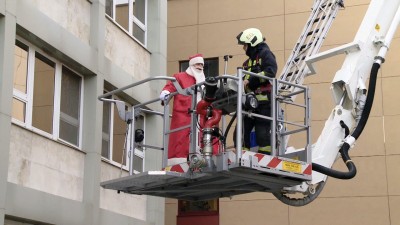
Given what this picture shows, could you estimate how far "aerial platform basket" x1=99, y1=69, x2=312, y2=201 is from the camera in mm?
9555

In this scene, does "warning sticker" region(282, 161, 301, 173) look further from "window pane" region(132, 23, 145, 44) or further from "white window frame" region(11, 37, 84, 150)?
"window pane" region(132, 23, 145, 44)

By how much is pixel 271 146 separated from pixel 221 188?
3.43 feet

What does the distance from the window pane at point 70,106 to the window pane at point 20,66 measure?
4.60 feet

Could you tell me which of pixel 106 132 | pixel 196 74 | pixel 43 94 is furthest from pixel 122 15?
pixel 196 74

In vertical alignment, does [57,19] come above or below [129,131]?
above

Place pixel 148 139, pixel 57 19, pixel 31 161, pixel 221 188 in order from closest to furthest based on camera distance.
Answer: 1. pixel 221 188
2. pixel 31 161
3. pixel 57 19
4. pixel 148 139

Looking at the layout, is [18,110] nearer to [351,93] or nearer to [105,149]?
[105,149]

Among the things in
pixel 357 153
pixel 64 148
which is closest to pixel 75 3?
pixel 64 148

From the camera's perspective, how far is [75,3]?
16.2m

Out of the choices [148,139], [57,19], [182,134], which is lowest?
[182,134]

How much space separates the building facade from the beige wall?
513cm

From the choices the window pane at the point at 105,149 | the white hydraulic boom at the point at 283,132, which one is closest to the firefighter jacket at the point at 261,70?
the white hydraulic boom at the point at 283,132

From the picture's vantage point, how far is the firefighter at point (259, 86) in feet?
33.4

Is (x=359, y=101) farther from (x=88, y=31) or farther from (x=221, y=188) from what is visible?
(x=88, y=31)
